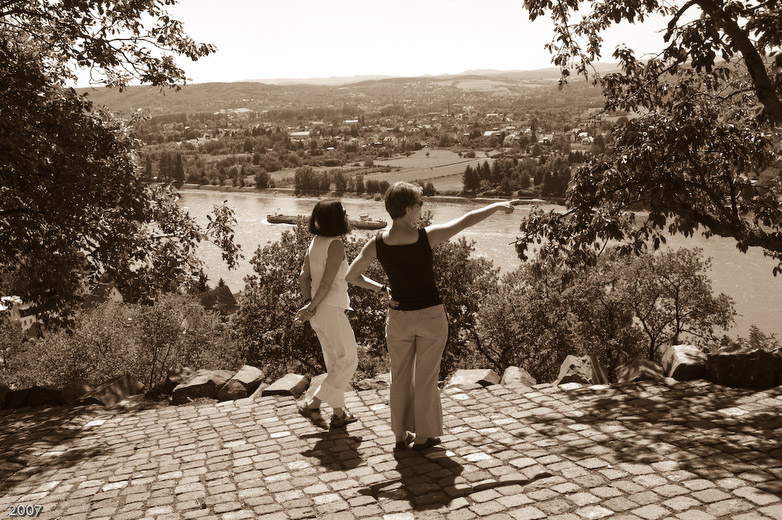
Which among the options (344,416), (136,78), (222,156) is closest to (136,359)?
(136,78)

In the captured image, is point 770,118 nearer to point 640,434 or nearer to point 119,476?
point 640,434

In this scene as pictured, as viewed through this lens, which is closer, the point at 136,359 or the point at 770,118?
the point at 770,118

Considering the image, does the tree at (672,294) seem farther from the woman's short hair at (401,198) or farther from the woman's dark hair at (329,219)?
the woman's short hair at (401,198)

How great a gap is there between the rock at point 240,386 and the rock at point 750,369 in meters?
5.15

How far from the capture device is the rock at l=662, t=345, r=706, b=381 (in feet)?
25.9

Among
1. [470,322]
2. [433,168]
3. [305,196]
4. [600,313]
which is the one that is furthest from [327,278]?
[433,168]

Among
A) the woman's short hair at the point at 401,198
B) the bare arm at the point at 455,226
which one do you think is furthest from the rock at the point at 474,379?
the woman's short hair at the point at 401,198

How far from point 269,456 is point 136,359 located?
31.8 meters

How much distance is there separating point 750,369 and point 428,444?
11.6 feet

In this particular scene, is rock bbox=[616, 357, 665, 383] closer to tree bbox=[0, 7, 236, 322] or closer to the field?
tree bbox=[0, 7, 236, 322]

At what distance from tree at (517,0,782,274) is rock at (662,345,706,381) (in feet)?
5.10

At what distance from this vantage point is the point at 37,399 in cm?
924

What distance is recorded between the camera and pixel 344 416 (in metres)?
7.10

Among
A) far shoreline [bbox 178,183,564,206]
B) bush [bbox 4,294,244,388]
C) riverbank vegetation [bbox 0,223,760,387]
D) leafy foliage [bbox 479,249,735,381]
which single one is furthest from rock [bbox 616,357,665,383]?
far shoreline [bbox 178,183,564,206]
